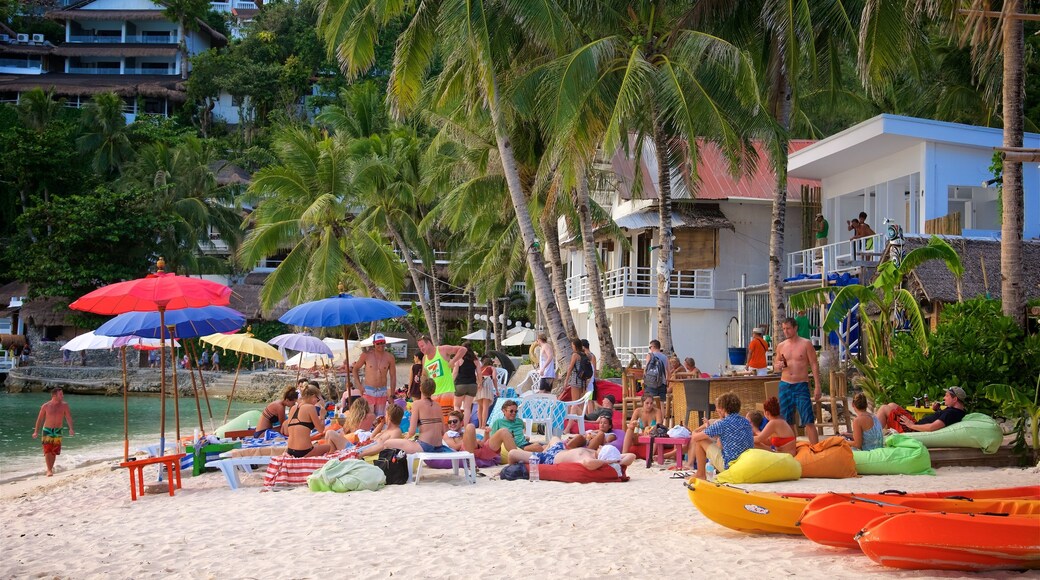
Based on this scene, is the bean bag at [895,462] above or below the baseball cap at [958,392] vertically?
below

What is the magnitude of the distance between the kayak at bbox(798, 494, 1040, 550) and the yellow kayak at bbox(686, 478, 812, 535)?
0.93 ft

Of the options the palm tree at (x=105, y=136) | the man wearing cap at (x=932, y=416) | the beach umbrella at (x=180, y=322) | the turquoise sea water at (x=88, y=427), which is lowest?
the turquoise sea water at (x=88, y=427)

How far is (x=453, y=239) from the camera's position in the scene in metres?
38.5

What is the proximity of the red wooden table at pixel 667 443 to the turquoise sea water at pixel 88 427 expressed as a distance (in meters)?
10.2

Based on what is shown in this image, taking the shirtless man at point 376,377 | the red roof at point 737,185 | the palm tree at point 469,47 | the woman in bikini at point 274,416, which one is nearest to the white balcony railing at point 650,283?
the red roof at point 737,185

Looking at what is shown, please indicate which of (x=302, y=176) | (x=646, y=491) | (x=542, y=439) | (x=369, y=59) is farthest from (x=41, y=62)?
(x=646, y=491)

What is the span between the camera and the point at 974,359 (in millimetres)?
11508

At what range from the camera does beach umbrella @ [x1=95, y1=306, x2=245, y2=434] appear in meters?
11.2

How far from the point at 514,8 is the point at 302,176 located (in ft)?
39.3

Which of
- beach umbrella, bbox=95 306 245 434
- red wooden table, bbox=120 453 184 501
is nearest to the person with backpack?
beach umbrella, bbox=95 306 245 434

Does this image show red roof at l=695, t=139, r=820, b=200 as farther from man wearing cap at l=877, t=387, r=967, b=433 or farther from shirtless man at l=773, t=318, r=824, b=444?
shirtless man at l=773, t=318, r=824, b=444

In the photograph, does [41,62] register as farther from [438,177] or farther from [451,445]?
[451,445]

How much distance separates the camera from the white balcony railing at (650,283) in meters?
26.8

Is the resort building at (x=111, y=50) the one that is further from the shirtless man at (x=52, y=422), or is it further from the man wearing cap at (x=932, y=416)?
the man wearing cap at (x=932, y=416)
